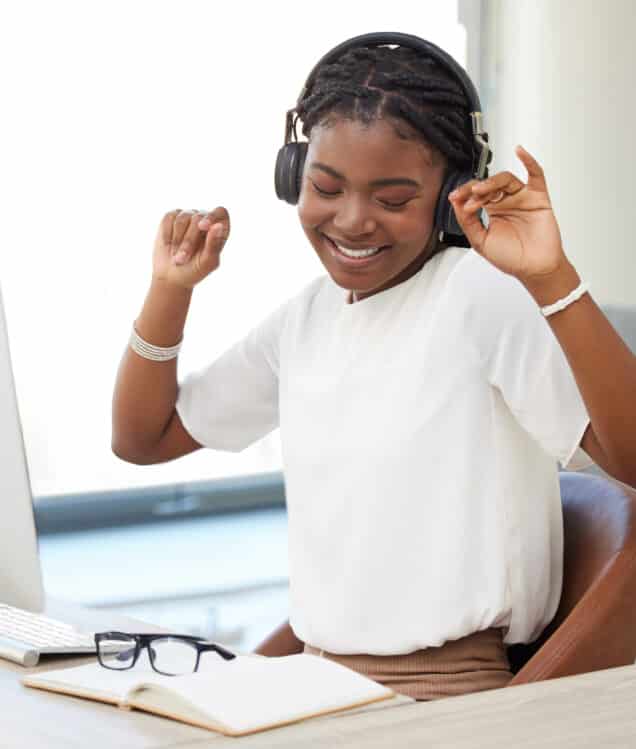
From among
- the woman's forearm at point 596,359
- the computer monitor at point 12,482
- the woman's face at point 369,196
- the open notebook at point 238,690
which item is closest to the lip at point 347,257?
the woman's face at point 369,196

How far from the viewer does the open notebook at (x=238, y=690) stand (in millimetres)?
1001

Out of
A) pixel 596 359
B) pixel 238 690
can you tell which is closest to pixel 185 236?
pixel 596 359

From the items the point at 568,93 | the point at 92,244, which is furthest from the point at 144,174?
the point at 568,93

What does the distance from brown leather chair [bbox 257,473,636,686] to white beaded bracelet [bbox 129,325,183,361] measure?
1.27 feet

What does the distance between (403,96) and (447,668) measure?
630 mm

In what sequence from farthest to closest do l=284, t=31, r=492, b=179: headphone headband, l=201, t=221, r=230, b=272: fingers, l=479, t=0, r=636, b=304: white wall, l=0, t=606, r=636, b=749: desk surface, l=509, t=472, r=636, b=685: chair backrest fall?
l=479, t=0, r=636, b=304: white wall → l=201, t=221, r=230, b=272: fingers → l=284, t=31, r=492, b=179: headphone headband → l=509, t=472, r=636, b=685: chair backrest → l=0, t=606, r=636, b=749: desk surface

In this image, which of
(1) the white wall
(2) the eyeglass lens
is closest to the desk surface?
(2) the eyeglass lens

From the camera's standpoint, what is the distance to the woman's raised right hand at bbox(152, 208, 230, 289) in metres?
1.65

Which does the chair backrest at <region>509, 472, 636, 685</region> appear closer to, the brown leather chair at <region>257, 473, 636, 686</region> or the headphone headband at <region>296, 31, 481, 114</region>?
the brown leather chair at <region>257, 473, 636, 686</region>

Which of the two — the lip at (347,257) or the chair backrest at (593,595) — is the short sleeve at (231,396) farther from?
the chair backrest at (593,595)

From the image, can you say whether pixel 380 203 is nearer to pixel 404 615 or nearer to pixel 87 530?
pixel 404 615

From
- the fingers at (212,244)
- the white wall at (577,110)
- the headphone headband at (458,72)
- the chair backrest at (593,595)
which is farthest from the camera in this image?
the white wall at (577,110)

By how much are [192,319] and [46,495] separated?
3.02 feet

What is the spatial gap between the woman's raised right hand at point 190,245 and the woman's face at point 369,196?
0.19 m
